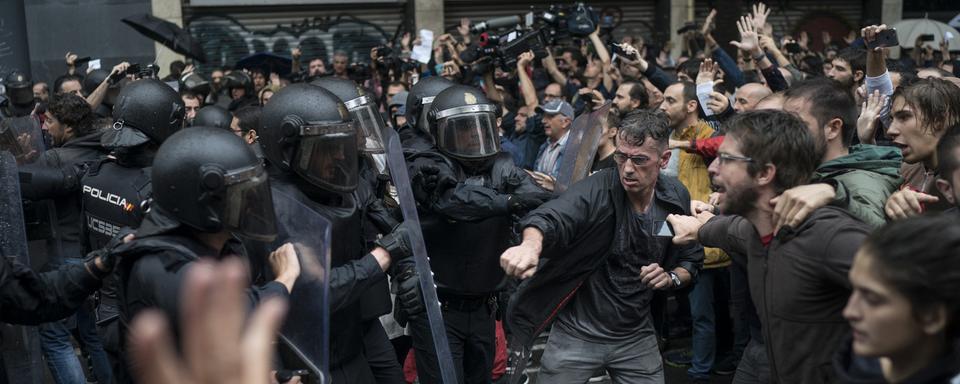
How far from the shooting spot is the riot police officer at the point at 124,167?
4.52 m

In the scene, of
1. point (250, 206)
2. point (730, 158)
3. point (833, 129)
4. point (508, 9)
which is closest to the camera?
point (250, 206)

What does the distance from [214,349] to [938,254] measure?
4.93 feet

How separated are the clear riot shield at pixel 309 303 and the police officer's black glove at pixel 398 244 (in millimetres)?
456

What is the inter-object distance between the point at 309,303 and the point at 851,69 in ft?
14.6

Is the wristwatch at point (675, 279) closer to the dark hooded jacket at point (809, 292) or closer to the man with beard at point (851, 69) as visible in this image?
the dark hooded jacket at point (809, 292)

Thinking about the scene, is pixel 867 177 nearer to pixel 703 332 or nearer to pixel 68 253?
pixel 703 332

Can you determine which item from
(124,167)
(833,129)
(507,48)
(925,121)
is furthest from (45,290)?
(507,48)

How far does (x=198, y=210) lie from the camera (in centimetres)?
291

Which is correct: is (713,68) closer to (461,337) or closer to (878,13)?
(461,337)

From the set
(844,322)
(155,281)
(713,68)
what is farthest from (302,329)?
(713,68)

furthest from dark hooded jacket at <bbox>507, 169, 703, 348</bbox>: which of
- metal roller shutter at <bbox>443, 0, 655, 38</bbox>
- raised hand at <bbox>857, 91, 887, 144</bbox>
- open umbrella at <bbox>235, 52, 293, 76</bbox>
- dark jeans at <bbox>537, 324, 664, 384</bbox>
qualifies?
metal roller shutter at <bbox>443, 0, 655, 38</bbox>

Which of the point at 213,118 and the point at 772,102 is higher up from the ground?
the point at 772,102

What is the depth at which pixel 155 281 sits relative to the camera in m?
2.73

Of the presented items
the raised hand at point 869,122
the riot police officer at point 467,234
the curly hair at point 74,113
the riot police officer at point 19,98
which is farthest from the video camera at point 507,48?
the raised hand at point 869,122
